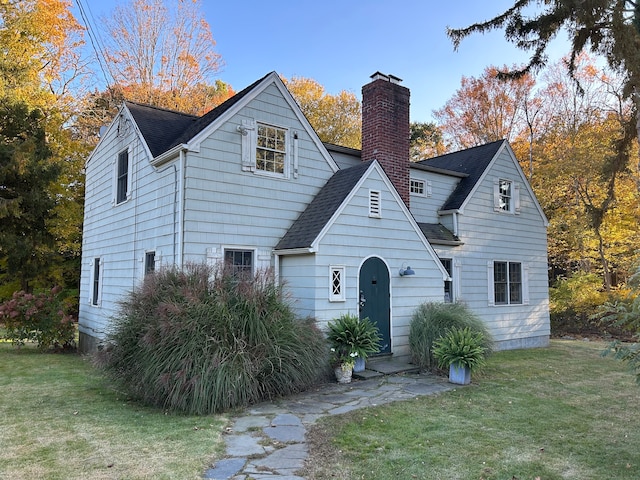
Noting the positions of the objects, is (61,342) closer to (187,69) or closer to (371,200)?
(371,200)

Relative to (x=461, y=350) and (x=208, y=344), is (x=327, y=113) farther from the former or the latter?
(x=208, y=344)

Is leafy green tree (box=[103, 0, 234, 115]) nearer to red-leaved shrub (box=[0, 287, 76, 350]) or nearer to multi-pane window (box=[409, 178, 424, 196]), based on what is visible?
red-leaved shrub (box=[0, 287, 76, 350])

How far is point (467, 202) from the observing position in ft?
40.7

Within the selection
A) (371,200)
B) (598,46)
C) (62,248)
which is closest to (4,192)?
(62,248)

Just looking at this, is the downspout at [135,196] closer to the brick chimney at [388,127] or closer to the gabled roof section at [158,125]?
the gabled roof section at [158,125]

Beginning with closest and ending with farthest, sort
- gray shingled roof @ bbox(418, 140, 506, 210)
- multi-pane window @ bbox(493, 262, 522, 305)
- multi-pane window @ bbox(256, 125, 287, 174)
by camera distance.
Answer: multi-pane window @ bbox(256, 125, 287, 174) < gray shingled roof @ bbox(418, 140, 506, 210) < multi-pane window @ bbox(493, 262, 522, 305)

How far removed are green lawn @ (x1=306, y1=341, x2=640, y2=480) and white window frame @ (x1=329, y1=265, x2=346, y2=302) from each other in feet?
8.15

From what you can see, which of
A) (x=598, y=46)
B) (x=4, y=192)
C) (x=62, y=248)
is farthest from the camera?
(x=62, y=248)

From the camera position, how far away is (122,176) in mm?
11188

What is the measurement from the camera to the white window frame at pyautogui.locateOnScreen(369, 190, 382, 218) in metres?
9.02

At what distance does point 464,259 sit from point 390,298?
390 centimetres

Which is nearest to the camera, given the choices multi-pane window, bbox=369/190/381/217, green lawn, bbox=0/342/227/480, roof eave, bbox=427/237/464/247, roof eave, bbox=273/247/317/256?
green lawn, bbox=0/342/227/480

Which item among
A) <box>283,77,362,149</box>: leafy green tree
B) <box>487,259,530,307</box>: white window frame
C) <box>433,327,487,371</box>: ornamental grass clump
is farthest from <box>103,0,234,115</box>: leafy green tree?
<box>433,327,487,371</box>: ornamental grass clump

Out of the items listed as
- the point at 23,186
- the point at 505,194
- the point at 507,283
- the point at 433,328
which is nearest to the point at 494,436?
the point at 433,328
